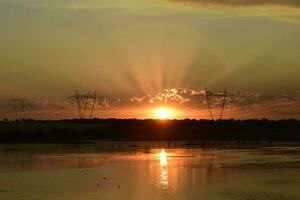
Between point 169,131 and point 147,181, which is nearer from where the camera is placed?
point 147,181

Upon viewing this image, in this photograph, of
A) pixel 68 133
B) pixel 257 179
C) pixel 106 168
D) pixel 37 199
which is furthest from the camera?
pixel 68 133

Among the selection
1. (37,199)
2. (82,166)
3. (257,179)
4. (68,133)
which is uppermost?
(68,133)

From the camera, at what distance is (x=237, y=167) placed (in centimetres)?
4962

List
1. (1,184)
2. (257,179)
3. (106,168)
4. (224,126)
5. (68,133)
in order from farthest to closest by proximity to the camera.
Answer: (224,126), (68,133), (106,168), (257,179), (1,184)

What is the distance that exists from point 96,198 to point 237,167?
21822 mm

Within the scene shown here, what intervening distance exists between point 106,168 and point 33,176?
8779mm

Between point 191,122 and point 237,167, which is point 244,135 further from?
point 237,167

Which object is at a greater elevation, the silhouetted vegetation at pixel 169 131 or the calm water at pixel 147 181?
the silhouetted vegetation at pixel 169 131

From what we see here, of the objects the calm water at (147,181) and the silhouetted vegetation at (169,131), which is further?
the silhouetted vegetation at (169,131)

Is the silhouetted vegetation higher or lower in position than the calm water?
higher

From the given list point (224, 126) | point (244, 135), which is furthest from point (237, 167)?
point (224, 126)

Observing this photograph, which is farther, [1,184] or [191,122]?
[191,122]

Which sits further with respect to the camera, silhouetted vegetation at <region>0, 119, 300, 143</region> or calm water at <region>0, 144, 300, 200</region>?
silhouetted vegetation at <region>0, 119, 300, 143</region>

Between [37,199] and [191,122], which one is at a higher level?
[191,122]
